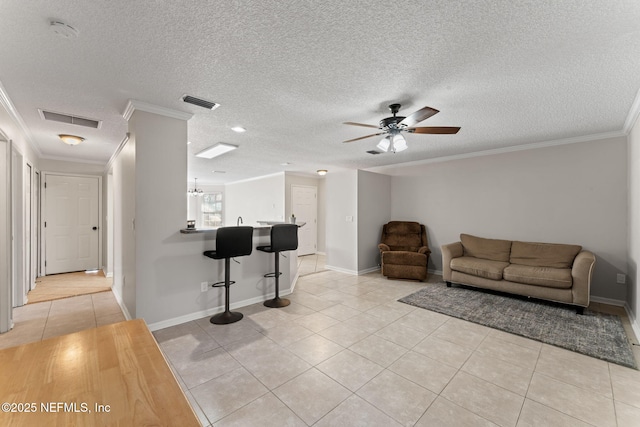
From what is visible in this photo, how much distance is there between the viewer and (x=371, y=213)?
19.3ft

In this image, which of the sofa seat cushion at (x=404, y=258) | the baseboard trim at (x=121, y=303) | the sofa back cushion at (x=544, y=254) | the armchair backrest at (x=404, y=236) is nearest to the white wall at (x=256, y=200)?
the armchair backrest at (x=404, y=236)

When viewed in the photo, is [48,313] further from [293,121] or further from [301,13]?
[301,13]

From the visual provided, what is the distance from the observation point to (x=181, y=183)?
3.13 meters

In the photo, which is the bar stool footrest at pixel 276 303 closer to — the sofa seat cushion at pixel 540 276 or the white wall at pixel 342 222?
the white wall at pixel 342 222

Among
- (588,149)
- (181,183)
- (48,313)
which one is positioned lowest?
(48,313)

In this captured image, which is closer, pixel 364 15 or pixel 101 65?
pixel 364 15

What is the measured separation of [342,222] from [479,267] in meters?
2.65

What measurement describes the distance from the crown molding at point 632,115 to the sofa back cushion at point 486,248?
6.68 ft

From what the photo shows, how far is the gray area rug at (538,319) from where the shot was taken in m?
2.64

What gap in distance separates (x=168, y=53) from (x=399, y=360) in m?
3.09

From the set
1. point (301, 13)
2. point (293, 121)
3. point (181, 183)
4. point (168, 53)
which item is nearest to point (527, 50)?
point (301, 13)

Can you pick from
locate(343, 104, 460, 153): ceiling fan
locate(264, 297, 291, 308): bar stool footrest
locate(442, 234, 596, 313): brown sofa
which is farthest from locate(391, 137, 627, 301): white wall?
locate(264, 297, 291, 308): bar stool footrest

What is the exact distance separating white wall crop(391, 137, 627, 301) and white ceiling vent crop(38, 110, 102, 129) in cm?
551

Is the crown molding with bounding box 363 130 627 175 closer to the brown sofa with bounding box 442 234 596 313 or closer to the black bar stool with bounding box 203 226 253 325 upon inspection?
the brown sofa with bounding box 442 234 596 313
